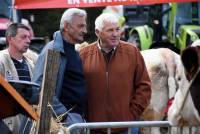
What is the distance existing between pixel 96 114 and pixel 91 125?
1051mm

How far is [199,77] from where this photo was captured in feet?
13.4

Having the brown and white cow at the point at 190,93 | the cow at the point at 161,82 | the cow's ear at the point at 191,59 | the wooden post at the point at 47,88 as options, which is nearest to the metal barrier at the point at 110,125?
the wooden post at the point at 47,88

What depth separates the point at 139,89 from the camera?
664 cm

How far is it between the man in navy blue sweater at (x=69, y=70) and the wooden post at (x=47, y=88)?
86cm

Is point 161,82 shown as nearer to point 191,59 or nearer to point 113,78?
point 113,78

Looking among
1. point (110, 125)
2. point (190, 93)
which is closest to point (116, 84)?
point (110, 125)

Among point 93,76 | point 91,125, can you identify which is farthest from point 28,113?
point 93,76

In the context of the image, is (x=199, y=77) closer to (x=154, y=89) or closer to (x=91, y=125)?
(x=91, y=125)

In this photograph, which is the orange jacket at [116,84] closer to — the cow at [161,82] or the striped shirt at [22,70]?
the striped shirt at [22,70]

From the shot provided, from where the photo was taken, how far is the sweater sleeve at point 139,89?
6613mm

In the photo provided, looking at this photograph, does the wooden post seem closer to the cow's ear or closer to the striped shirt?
the cow's ear

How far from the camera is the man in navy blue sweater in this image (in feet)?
20.2

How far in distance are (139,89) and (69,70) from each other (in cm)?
75

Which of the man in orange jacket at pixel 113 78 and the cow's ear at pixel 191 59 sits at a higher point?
the cow's ear at pixel 191 59
